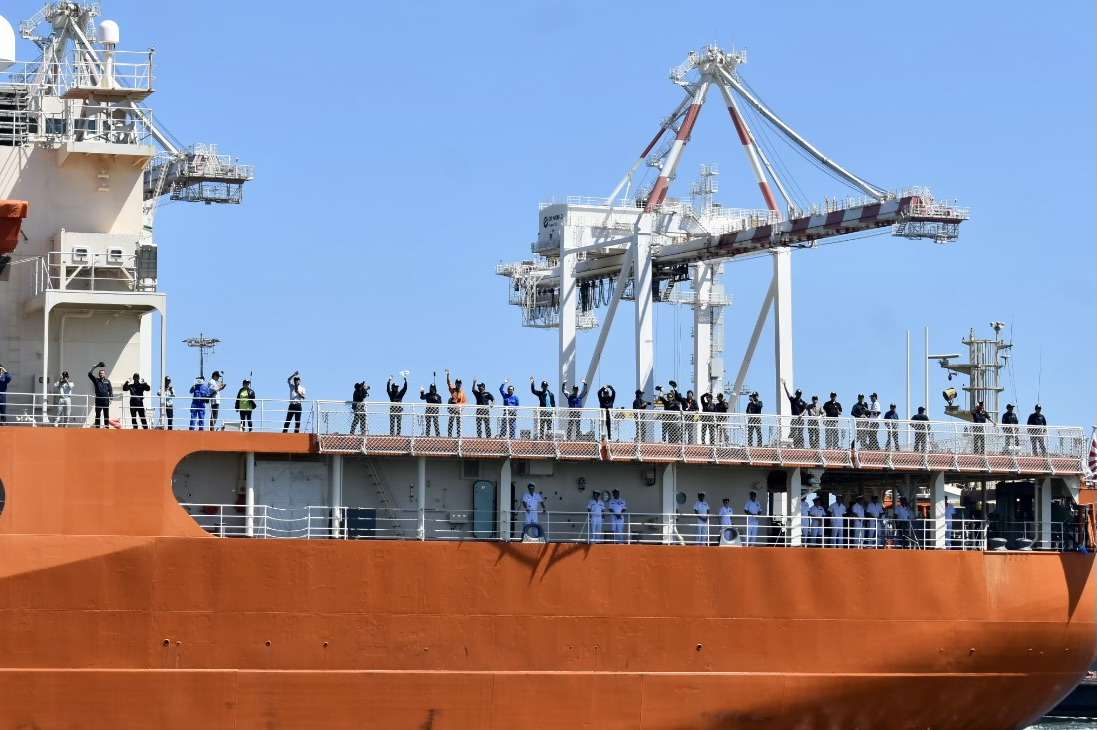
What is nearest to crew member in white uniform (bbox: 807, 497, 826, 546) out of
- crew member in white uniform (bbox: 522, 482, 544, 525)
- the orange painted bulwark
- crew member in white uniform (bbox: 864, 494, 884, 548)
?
crew member in white uniform (bbox: 864, 494, 884, 548)

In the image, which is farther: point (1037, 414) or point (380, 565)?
point (1037, 414)

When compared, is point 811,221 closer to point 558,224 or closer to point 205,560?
point 558,224

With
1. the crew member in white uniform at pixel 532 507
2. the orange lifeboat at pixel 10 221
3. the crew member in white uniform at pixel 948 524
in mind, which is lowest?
the crew member in white uniform at pixel 948 524

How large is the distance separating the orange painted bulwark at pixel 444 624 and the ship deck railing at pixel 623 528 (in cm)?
92

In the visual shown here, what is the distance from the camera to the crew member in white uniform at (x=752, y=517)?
35750 millimetres

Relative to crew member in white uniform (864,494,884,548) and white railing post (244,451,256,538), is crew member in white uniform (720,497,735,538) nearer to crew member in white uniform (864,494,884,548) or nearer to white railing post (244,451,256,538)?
crew member in white uniform (864,494,884,548)

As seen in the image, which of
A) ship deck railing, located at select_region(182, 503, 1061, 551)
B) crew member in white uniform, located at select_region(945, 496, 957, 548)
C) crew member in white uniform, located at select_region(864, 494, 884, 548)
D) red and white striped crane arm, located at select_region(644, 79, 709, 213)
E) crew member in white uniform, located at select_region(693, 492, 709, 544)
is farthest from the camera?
red and white striped crane arm, located at select_region(644, 79, 709, 213)

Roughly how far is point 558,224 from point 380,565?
26.4 metres

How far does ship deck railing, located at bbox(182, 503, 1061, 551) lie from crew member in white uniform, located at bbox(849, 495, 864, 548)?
34 mm

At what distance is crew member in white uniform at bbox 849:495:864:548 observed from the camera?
Result: 36.3 meters

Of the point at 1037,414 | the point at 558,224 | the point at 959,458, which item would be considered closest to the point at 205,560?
the point at 959,458

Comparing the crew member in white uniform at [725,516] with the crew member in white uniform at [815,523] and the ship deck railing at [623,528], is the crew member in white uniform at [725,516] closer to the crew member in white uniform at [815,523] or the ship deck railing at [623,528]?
the ship deck railing at [623,528]


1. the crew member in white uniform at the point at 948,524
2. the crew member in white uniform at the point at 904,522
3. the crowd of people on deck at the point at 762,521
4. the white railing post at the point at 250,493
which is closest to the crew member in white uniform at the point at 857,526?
the crowd of people on deck at the point at 762,521

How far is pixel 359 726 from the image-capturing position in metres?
32.4
